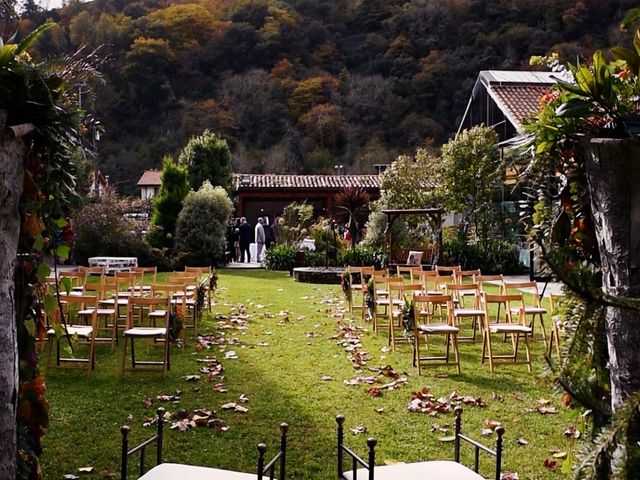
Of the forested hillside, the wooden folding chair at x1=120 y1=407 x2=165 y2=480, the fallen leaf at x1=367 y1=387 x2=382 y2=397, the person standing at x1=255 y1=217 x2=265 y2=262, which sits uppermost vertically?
the forested hillside

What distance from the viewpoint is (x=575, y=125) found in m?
2.17

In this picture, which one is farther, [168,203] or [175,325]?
[168,203]

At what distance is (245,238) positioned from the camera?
81.3ft

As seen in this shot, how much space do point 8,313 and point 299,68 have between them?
6396 cm

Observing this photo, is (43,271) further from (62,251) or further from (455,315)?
(455,315)

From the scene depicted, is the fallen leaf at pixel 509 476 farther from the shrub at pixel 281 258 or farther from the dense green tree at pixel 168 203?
the dense green tree at pixel 168 203

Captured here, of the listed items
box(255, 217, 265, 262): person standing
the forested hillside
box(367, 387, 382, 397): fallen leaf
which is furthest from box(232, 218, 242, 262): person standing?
the forested hillside

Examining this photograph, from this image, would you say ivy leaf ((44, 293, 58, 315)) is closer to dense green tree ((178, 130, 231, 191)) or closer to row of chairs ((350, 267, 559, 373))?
row of chairs ((350, 267, 559, 373))

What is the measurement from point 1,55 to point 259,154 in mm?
53947

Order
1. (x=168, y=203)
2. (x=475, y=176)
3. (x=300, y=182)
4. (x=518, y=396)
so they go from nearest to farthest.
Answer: (x=518, y=396), (x=475, y=176), (x=168, y=203), (x=300, y=182)

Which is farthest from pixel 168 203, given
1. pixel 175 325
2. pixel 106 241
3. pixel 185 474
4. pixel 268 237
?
pixel 185 474

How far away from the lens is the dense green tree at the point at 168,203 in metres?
23.7

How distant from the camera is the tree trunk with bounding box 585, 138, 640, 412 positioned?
1.63 meters

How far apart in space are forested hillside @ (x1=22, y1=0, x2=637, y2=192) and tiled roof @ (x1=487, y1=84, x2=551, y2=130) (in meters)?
25.2
